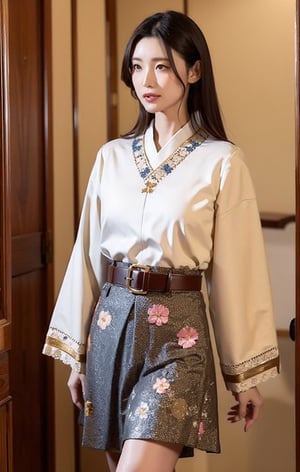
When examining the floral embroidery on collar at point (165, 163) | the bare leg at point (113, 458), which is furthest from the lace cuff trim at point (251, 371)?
the floral embroidery on collar at point (165, 163)

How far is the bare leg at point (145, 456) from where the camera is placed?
177 cm

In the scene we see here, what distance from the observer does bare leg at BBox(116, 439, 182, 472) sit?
1768 mm

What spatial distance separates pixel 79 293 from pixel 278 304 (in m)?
1.23

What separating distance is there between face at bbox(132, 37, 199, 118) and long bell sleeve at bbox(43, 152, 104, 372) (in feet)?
0.83

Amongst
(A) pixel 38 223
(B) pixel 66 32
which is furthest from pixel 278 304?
(B) pixel 66 32

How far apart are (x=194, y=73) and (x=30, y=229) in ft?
2.64

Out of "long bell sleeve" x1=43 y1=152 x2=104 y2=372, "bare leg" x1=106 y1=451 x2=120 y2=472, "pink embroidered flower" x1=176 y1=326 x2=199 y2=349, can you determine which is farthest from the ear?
Result: "bare leg" x1=106 y1=451 x2=120 y2=472

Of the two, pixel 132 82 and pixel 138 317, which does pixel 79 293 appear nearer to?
pixel 138 317

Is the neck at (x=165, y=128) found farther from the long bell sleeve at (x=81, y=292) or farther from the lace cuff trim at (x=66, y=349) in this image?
the lace cuff trim at (x=66, y=349)

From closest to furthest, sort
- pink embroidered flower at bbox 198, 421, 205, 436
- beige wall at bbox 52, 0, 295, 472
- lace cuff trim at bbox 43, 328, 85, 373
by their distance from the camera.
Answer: pink embroidered flower at bbox 198, 421, 205, 436, lace cuff trim at bbox 43, 328, 85, 373, beige wall at bbox 52, 0, 295, 472


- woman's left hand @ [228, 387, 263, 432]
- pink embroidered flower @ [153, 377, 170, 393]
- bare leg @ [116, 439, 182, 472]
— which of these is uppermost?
pink embroidered flower @ [153, 377, 170, 393]

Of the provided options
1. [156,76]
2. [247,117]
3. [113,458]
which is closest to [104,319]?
[113,458]

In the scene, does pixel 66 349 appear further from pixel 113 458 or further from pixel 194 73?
pixel 194 73

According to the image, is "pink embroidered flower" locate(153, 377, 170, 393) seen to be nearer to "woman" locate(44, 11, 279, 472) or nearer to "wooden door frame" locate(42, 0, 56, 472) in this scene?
"woman" locate(44, 11, 279, 472)
